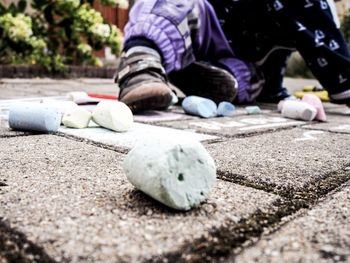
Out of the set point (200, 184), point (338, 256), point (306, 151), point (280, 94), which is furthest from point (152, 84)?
point (280, 94)

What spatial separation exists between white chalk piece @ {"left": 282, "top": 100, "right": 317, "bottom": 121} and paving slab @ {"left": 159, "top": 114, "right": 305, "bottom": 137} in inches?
1.9

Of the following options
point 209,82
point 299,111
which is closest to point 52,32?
point 209,82

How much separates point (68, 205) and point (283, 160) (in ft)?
1.74

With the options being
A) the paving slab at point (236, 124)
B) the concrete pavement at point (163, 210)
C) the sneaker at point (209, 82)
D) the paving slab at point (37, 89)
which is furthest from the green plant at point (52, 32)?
the concrete pavement at point (163, 210)

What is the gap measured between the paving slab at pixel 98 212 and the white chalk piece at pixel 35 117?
0.30 metres

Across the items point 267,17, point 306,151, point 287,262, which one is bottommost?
point 306,151

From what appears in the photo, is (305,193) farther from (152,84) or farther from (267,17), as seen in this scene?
(267,17)

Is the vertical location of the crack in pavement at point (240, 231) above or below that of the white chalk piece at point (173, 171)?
below

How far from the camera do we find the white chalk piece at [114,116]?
1148 millimetres

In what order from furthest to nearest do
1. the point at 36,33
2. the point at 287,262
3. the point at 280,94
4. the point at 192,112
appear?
1. the point at 36,33
2. the point at 280,94
3. the point at 192,112
4. the point at 287,262

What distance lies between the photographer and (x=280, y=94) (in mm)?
2523

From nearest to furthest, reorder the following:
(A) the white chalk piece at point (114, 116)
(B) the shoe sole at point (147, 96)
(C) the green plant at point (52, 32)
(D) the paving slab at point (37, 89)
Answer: (A) the white chalk piece at point (114, 116) < (B) the shoe sole at point (147, 96) < (D) the paving slab at point (37, 89) < (C) the green plant at point (52, 32)

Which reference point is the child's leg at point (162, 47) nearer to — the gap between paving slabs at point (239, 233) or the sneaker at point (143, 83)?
the sneaker at point (143, 83)

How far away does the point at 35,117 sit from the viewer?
1.10 metres
